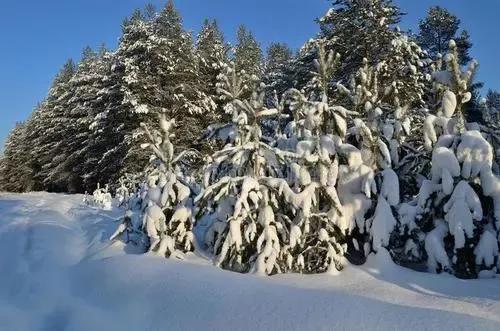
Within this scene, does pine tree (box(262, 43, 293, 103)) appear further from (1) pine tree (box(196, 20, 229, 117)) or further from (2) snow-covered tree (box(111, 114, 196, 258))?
(2) snow-covered tree (box(111, 114, 196, 258))

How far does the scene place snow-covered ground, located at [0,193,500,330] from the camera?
4.05 metres

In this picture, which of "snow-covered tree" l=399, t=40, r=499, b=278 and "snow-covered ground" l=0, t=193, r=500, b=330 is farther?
"snow-covered tree" l=399, t=40, r=499, b=278

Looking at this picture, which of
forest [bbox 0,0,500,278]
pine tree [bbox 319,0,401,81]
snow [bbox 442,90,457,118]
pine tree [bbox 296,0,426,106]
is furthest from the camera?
pine tree [bbox 319,0,401,81]

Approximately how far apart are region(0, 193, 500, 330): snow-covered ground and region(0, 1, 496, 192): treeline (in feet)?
32.8

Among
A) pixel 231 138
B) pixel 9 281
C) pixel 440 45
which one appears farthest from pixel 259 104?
pixel 440 45

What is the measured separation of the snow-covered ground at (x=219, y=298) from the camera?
13.3 ft

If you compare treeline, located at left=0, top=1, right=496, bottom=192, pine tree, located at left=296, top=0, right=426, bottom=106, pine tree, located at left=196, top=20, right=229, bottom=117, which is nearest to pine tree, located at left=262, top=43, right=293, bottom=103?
treeline, located at left=0, top=1, right=496, bottom=192

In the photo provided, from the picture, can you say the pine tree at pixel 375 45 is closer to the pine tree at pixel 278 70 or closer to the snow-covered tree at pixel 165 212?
the pine tree at pixel 278 70

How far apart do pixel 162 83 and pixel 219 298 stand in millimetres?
23866

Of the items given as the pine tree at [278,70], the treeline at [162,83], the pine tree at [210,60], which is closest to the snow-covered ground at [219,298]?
the treeline at [162,83]

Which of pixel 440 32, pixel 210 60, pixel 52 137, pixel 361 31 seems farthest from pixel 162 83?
pixel 440 32

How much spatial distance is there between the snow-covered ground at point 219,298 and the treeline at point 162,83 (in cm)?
1001

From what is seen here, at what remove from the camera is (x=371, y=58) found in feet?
70.0

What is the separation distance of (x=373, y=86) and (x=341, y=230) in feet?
8.26
